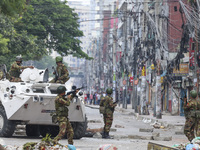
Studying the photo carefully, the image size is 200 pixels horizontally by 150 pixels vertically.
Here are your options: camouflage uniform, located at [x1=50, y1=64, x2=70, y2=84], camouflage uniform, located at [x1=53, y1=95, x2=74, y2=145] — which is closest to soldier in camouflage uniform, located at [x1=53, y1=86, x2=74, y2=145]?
camouflage uniform, located at [x1=53, y1=95, x2=74, y2=145]

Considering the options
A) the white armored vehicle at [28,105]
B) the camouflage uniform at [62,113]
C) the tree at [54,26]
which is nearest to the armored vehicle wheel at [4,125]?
the white armored vehicle at [28,105]

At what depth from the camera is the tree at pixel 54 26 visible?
46.7 m

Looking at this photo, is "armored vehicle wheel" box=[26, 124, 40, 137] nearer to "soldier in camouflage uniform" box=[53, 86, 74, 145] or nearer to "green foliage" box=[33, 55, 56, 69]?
"soldier in camouflage uniform" box=[53, 86, 74, 145]

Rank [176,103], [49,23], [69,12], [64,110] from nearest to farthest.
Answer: [64,110] < [176,103] < [49,23] < [69,12]

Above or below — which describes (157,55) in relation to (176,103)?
above

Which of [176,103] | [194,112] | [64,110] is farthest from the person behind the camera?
[176,103]

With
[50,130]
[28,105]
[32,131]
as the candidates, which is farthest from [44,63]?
[28,105]

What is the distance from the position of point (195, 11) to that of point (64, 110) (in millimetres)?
16034

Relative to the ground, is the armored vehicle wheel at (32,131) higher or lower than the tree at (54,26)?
lower

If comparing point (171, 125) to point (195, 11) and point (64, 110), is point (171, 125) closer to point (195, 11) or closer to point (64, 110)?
point (195, 11)

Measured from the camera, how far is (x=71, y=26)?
165ft

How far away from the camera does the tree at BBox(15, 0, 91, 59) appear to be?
46.7 meters

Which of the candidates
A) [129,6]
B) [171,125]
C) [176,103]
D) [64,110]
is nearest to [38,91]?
[64,110]

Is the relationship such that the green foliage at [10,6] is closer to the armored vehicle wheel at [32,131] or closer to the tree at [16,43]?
the armored vehicle wheel at [32,131]
